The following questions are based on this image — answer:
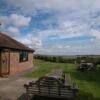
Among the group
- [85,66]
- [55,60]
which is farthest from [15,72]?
[55,60]

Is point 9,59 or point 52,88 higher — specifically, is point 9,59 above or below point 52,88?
above

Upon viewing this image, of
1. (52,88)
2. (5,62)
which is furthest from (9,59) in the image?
(52,88)

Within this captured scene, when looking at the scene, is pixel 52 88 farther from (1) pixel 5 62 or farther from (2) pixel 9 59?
(2) pixel 9 59

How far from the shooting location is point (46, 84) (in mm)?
9703

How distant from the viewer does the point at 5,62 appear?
21125mm

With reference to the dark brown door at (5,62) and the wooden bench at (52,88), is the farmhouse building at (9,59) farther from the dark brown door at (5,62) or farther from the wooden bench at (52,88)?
the wooden bench at (52,88)

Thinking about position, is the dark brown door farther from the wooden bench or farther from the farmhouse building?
the wooden bench

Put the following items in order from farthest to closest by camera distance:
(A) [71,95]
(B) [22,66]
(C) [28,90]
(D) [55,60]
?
(D) [55,60] < (B) [22,66] < (C) [28,90] < (A) [71,95]

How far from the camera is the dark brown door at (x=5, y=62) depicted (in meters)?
20.6

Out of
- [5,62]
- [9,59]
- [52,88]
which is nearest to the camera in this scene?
[52,88]

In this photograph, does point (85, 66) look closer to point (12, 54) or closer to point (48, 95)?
point (12, 54)

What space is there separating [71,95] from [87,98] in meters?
1.77

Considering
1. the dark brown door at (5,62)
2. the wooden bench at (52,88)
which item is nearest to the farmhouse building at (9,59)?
the dark brown door at (5,62)

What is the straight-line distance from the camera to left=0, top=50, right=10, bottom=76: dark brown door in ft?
67.5
